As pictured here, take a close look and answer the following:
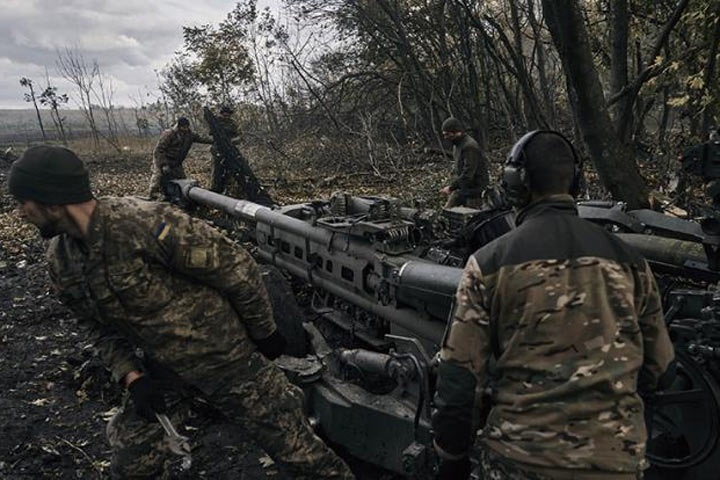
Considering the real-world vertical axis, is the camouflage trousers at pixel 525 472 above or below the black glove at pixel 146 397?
above

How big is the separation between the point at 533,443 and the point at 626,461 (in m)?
0.30

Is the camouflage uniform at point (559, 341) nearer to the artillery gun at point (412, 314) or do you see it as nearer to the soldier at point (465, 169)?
the artillery gun at point (412, 314)

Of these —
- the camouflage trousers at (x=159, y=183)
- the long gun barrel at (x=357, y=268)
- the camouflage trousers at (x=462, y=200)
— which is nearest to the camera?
the long gun barrel at (x=357, y=268)

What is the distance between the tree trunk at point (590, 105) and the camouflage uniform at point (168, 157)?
664 cm

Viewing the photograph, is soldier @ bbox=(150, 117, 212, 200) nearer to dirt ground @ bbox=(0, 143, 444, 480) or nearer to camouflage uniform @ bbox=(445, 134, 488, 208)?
dirt ground @ bbox=(0, 143, 444, 480)

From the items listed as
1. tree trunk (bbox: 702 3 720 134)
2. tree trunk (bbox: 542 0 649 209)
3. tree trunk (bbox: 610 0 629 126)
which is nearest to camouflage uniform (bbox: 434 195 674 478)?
tree trunk (bbox: 542 0 649 209)

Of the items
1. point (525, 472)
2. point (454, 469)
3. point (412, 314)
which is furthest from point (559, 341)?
point (412, 314)

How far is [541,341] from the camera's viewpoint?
180 centimetres

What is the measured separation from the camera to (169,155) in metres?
9.85

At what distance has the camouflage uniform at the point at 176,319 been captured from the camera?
8.63 feet

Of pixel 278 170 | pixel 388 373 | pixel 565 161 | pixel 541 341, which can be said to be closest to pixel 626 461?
pixel 541 341

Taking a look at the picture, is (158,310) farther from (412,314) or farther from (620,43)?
(620,43)

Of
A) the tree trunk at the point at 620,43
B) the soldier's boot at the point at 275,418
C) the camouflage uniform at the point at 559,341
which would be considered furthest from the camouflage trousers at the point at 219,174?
the camouflage uniform at the point at 559,341

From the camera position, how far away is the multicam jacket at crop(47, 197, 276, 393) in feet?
8.58
